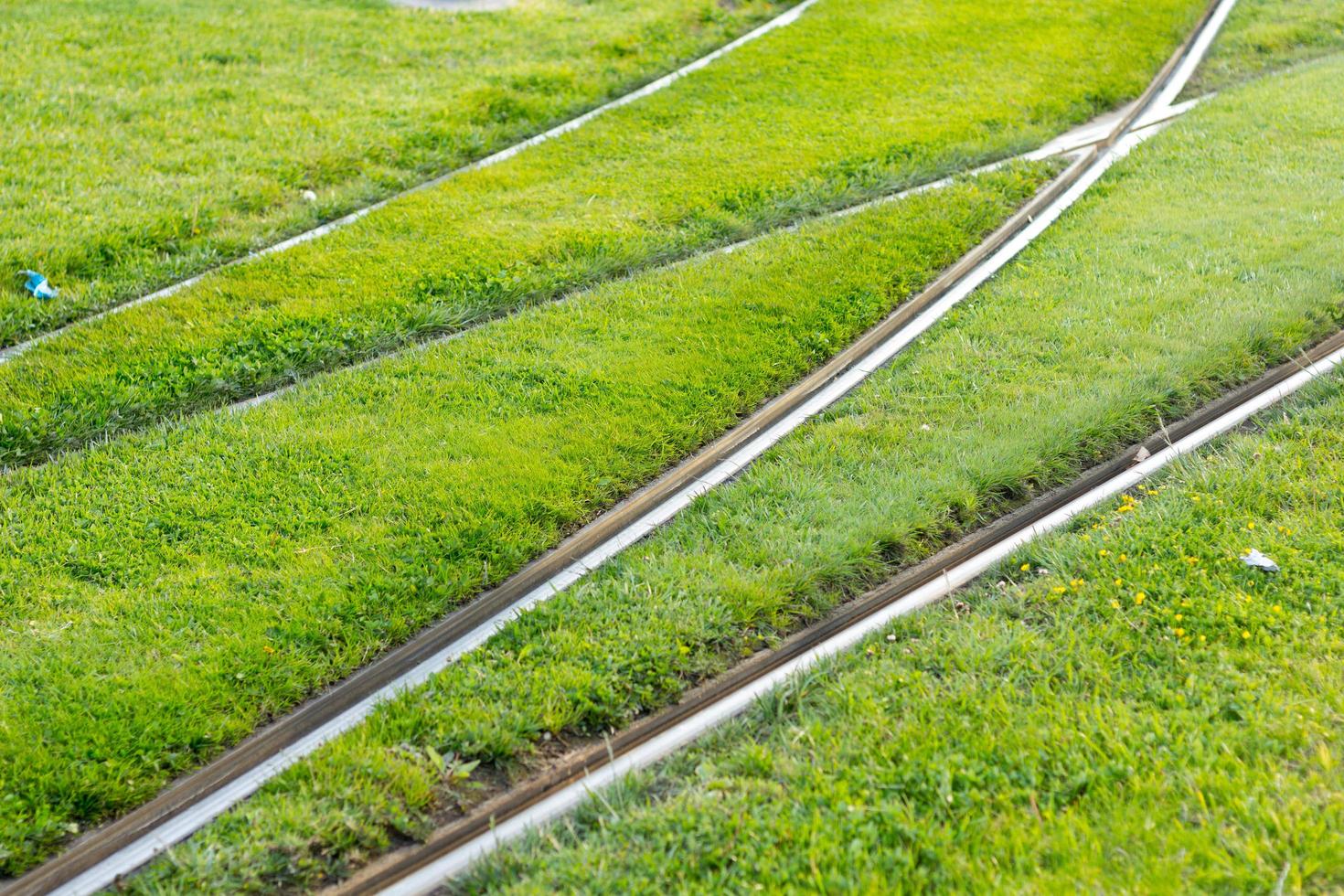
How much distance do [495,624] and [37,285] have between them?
14.9ft

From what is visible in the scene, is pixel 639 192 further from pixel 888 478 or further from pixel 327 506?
pixel 327 506

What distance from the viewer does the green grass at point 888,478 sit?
3.62m

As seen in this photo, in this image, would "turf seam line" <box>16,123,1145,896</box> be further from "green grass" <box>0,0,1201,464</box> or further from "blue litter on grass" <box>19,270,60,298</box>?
"blue litter on grass" <box>19,270,60,298</box>

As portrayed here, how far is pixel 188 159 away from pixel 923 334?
6.09 meters

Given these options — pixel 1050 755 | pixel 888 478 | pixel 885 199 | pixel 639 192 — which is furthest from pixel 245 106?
pixel 1050 755

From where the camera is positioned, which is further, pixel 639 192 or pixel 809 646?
pixel 639 192

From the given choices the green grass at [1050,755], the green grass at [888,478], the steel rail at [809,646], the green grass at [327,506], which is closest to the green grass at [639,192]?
the green grass at [327,506]

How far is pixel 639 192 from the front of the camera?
27.7 feet

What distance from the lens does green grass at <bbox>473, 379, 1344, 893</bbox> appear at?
3.15m

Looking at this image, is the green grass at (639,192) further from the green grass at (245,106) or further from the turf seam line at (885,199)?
the green grass at (245,106)

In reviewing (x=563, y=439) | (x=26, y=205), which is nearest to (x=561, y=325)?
(x=563, y=439)

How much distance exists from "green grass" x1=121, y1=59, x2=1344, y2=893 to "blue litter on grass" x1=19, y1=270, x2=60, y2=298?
4572 mm

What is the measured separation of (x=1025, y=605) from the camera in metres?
4.26

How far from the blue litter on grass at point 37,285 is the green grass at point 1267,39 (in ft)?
33.0
